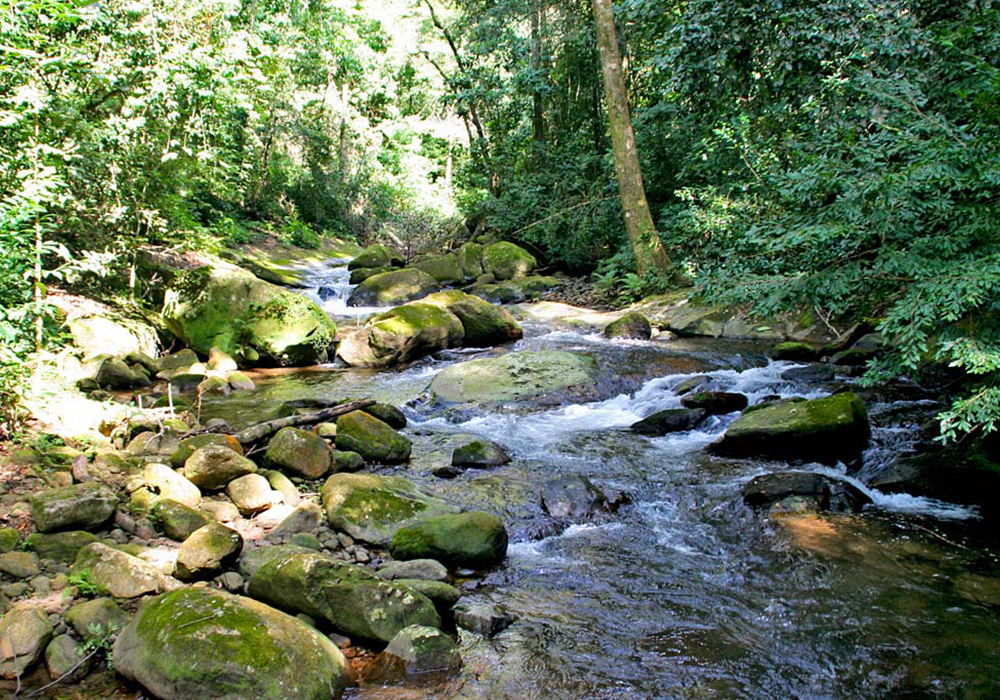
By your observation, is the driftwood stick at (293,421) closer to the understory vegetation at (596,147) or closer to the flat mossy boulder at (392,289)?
the understory vegetation at (596,147)

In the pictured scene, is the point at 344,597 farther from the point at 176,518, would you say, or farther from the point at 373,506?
the point at 176,518

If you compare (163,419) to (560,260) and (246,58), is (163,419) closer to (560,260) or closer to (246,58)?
(246,58)

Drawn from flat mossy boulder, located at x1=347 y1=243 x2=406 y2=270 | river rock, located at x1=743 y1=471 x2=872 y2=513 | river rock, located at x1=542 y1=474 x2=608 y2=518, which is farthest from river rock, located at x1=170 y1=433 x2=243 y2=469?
flat mossy boulder, located at x1=347 y1=243 x2=406 y2=270

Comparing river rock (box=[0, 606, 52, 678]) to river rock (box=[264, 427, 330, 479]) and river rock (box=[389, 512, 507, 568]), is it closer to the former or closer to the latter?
river rock (box=[389, 512, 507, 568])

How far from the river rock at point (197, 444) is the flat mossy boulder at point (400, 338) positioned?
4.78 metres

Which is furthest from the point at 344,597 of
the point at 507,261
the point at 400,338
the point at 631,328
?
the point at 507,261

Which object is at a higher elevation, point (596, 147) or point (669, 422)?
point (596, 147)

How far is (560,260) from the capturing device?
62.9 feet

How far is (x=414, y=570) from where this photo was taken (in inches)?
177

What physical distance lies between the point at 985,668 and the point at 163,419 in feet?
21.8

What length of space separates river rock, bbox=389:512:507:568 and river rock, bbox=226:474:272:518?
1.23 m

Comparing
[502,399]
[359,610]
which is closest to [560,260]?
[502,399]

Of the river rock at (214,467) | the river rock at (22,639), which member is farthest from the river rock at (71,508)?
the river rock at (22,639)

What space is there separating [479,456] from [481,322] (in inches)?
218
